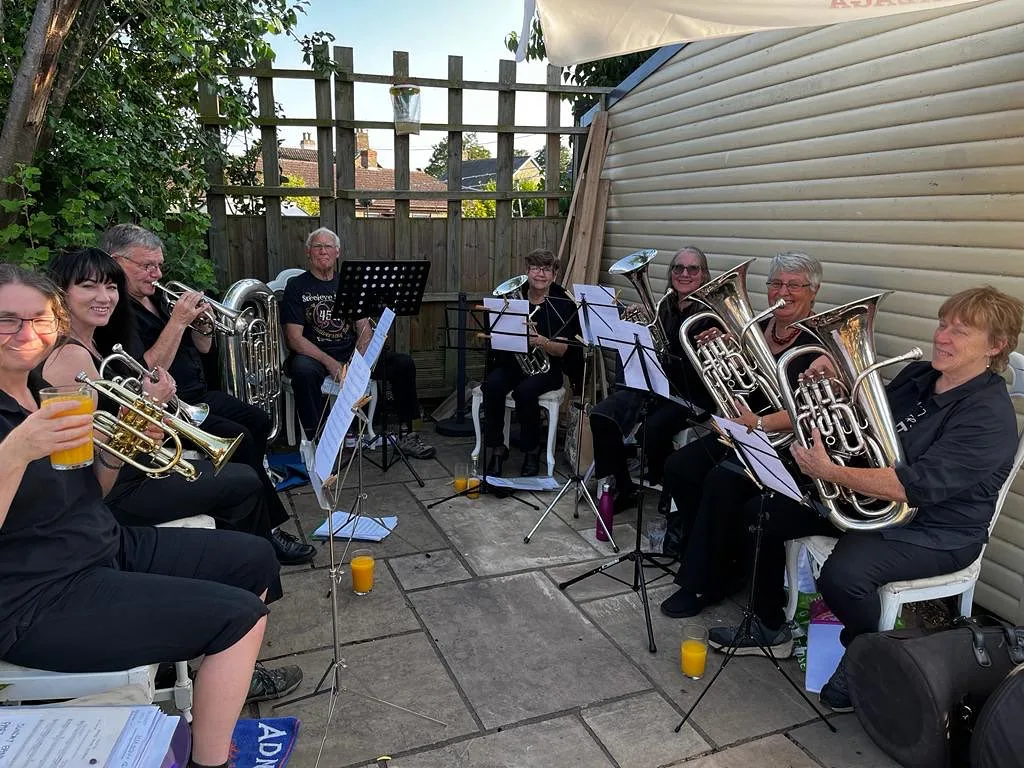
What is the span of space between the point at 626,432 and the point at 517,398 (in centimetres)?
84

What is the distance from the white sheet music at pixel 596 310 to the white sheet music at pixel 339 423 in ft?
4.57

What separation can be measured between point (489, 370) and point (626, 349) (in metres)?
1.98

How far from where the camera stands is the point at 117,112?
4273 millimetres

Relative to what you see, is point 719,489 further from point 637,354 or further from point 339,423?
point 339,423

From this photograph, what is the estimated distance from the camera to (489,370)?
5023mm

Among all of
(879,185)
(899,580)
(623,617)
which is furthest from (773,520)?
(879,185)

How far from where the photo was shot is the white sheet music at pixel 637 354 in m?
2.90

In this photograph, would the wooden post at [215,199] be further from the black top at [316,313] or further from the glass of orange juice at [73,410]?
the glass of orange juice at [73,410]

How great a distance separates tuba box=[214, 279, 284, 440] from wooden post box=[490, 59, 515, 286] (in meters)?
2.11

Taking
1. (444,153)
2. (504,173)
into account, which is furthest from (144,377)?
(444,153)

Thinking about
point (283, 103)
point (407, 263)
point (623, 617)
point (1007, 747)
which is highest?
point (283, 103)

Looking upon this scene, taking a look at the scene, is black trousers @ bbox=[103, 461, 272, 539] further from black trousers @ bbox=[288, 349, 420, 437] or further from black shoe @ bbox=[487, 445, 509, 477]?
black shoe @ bbox=[487, 445, 509, 477]

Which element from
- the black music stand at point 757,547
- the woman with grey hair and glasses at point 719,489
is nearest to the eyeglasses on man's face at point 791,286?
the woman with grey hair and glasses at point 719,489

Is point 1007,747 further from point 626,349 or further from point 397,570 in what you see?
point 397,570
